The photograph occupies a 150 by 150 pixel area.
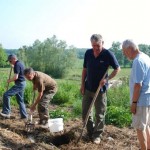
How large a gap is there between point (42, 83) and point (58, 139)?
1178 mm

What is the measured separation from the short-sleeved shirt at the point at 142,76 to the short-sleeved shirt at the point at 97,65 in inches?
43.4

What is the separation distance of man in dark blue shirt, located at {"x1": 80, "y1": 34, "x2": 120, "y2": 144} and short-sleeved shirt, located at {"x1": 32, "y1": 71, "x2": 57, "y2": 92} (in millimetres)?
900

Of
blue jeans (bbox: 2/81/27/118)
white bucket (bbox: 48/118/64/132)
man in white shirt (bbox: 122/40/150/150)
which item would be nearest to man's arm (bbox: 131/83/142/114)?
man in white shirt (bbox: 122/40/150/150)

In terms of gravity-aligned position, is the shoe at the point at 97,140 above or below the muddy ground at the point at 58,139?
above

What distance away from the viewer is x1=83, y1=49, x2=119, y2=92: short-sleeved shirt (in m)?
5.95

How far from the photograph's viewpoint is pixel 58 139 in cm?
665

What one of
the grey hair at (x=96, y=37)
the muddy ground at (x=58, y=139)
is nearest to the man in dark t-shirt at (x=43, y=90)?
the muddy ground at (x=58, y=139)

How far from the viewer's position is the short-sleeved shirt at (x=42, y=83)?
22.0ft

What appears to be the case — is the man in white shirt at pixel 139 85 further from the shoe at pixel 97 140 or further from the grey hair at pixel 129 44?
the shoe at pixel 97 140

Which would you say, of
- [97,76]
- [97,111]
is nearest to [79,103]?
[97,111]

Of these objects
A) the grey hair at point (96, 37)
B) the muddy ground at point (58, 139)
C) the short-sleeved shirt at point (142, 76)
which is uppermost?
the grey hair at point (96, 37)

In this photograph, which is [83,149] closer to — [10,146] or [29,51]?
[10,146]

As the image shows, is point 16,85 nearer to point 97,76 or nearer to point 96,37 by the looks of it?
point 97,76

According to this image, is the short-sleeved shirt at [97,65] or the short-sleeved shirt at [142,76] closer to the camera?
the short-sleeved shirt at [142,76]
